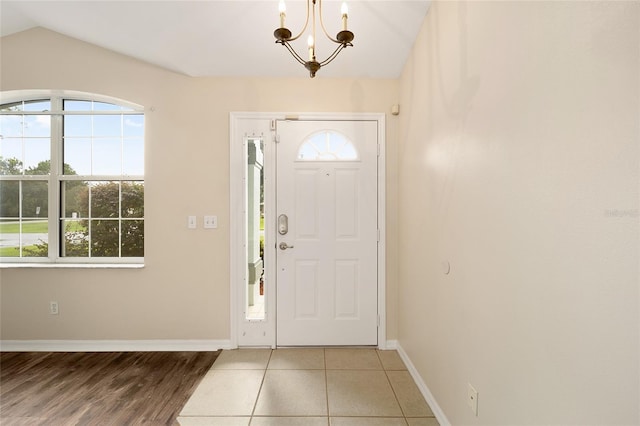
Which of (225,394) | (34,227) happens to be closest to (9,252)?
(34,227)

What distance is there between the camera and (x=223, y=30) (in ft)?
7.39

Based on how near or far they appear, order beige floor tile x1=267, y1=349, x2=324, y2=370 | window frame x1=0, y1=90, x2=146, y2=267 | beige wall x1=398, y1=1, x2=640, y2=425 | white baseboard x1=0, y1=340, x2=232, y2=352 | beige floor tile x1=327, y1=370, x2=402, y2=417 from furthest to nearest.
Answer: window frame x1=0, y1=90, x2=146, y2=267 < white baseboard x1=0, y1=340, x2=232, y2=352 < beige floor tile x1=267, y1=349, x2=324, y2=370 < beige floor tile x1=327, y1=370, x2=402, y2=417 < beige wall x1=398, y1=1, x2=640, y2=425

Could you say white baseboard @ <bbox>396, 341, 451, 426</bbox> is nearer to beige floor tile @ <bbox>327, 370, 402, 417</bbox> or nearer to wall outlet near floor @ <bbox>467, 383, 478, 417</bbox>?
beige floor tile @ <bbox>327, 370, 402, 417</bbox>

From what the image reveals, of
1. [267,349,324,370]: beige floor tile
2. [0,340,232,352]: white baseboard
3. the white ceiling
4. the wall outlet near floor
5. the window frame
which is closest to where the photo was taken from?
the wall outlet near floor

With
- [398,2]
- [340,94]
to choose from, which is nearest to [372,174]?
[340,94]

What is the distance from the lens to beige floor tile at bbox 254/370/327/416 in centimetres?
189

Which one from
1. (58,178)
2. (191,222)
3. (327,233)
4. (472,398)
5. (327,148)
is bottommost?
(472,398)

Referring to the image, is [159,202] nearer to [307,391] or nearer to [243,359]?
[243,359]

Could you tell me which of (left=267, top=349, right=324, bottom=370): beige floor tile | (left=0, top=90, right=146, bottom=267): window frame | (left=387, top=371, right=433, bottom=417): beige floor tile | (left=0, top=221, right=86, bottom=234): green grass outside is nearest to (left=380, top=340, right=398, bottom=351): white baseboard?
(left=387, top=371, right=433, bottom=417): beige floor tile

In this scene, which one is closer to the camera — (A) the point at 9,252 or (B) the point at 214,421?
(B) the point at 214,421

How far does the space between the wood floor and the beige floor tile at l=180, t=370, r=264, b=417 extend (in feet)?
0.25

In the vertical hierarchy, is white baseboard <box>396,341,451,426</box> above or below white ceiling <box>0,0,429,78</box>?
below

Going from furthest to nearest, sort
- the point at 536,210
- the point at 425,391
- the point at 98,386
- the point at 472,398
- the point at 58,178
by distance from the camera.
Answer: the point at 58,178
the point at 98,386
the point at 425,391
the point at 472,398
the point at 536,210

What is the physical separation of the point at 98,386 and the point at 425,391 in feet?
7.84
